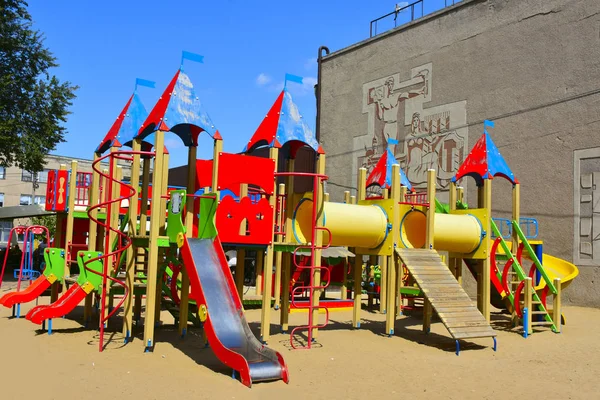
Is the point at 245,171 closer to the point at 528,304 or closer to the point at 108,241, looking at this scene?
the point at 108,241

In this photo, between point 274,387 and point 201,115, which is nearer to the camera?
point 274,387

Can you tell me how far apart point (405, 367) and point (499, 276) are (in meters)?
5.41

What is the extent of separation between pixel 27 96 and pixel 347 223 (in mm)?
16972

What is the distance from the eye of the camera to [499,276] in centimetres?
1264

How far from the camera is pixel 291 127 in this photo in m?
10.0

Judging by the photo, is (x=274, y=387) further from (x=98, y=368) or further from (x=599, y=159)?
(x=599, y=159)

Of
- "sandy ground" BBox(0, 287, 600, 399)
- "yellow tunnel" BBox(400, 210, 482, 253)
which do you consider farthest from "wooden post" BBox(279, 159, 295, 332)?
"yellow tunnel" BBox(400, 210, 482, 253)

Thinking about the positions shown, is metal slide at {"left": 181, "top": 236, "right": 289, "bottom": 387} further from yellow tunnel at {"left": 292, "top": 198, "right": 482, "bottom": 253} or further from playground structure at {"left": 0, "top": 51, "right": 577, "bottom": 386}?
yellow tunnel at {"left": 292, "top": 198, "right": 482, "bottom": 253}

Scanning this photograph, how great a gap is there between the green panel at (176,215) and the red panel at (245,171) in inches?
23.8

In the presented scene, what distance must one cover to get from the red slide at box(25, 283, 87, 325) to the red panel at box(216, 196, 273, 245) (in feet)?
9.22

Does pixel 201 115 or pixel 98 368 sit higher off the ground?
pixel 201 115

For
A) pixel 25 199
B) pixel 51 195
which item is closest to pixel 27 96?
pixel 51 195

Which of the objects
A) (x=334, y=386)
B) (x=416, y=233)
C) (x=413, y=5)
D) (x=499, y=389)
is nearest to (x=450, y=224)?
(x=416, y=233)

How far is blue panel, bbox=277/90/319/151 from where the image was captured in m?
9.86
